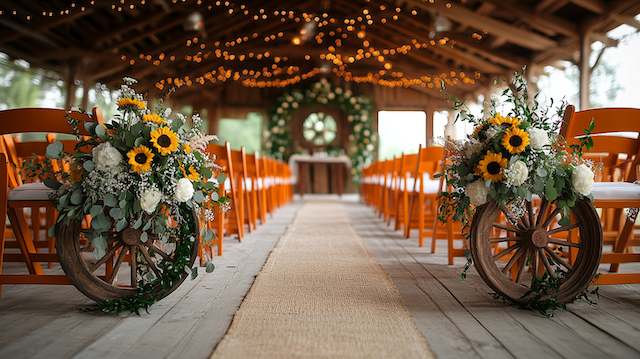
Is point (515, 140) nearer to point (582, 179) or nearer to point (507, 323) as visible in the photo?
point (582, 179)

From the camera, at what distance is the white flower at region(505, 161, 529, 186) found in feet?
7.34

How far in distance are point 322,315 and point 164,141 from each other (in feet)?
2.84

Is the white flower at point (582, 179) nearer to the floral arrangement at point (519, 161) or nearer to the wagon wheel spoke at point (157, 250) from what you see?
the floral arrangement at point (519, 161)

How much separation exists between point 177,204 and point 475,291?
1.37 meters

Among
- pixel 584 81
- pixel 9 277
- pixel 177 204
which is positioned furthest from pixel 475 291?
pixel 584 81

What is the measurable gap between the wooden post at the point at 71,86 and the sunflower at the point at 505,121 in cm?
962

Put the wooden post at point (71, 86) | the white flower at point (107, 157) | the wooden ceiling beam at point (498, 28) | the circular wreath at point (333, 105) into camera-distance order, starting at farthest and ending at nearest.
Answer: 1. the circular wreath at point (333, 105)
2. the wooden post at point (71, 86)
3. the wooden ceiling beam at point (498, 28)
4. the white flower at point (107, 157)

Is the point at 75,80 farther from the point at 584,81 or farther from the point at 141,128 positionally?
the point at 141,128

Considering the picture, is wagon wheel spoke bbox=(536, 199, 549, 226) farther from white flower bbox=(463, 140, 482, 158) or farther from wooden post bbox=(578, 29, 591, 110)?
wooden post bbox=(578, 29, 591, 110)

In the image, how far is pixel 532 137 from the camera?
230 cm

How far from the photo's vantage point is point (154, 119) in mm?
2248

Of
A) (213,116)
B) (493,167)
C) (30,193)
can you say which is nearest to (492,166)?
(493,167)

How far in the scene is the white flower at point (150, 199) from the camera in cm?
214

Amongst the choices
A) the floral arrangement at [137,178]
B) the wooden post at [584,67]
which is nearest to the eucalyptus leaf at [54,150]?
the floral arrangement at [137,178]
